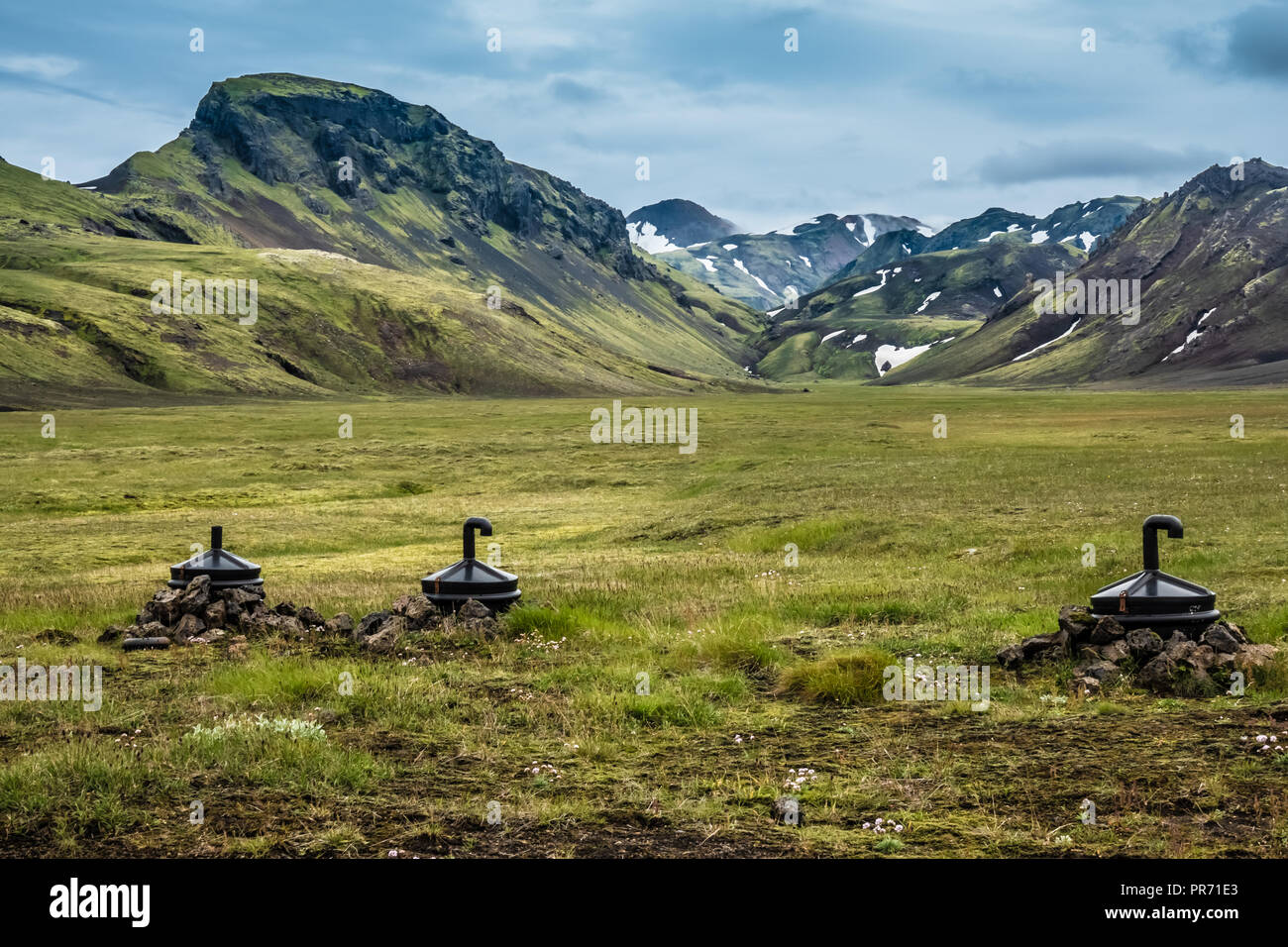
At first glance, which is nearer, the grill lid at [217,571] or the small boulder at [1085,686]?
the small boulder at [1085,686]

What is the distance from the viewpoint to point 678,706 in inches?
592

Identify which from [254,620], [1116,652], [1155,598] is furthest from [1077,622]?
[254,620]

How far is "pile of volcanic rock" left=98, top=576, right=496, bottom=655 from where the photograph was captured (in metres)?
20.5

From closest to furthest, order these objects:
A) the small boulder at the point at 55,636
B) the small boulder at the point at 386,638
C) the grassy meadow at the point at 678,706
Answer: the grassy meadow at the point at 678,706
the small boulder at the point at 386,638
the small boulder at the point at 55,636

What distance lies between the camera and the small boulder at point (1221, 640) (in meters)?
16.2

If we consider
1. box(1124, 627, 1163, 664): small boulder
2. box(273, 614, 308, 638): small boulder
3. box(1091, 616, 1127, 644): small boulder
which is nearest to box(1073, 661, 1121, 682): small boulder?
box(1124, 627, 1163, 664): small boulder

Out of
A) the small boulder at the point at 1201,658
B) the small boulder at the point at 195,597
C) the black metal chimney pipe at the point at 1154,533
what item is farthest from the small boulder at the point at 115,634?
the small boulder at the point at 1201,658

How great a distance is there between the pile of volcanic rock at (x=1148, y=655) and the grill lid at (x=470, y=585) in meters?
9.14

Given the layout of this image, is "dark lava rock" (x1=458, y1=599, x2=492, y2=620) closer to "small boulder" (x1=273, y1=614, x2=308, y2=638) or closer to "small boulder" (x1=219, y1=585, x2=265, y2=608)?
"small boulder" (x1=273, y1=614, x2=308, y2=638)

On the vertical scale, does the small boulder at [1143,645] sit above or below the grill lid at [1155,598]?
below

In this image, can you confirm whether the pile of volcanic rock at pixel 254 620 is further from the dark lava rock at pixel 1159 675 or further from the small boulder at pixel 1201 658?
the small boulder at pixel 1201 658

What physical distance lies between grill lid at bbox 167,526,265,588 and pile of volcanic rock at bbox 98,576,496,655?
423mm

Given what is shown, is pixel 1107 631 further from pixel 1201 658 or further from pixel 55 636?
pixel 55 636

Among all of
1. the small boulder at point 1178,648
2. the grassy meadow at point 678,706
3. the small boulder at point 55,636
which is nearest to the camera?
the grassy meadow at point 678,706
